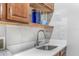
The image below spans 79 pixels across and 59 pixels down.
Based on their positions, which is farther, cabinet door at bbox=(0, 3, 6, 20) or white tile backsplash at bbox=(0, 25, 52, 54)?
white tile backsplash at bbox=(0, 25, 52, 54)

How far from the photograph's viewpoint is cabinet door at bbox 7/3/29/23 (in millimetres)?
955

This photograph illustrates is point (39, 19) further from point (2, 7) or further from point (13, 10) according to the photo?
point (2, 7)

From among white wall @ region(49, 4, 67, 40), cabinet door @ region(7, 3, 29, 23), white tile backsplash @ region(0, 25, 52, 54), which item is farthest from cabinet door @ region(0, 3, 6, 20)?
white wall @ region(49, 4, 67, 40)

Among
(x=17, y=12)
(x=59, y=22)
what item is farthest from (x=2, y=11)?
(x=59, y=22)

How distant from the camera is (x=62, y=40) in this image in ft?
4.72

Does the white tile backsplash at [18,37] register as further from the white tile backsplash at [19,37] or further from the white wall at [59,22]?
the white wall at [59,22]

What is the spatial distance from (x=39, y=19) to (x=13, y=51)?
46 cm

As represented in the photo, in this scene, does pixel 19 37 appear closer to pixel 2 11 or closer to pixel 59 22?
pixel 59 22

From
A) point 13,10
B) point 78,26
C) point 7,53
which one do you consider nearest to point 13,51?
point 7,53

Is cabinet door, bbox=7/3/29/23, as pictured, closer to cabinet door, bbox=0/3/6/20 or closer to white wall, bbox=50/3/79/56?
cabinet door, bbox=0/3/6/20

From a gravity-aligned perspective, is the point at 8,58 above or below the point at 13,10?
below

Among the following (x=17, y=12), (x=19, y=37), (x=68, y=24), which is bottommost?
(x=19, y=37)

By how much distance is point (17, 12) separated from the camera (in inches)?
42.6

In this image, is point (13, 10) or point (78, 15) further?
point (78, 15)
